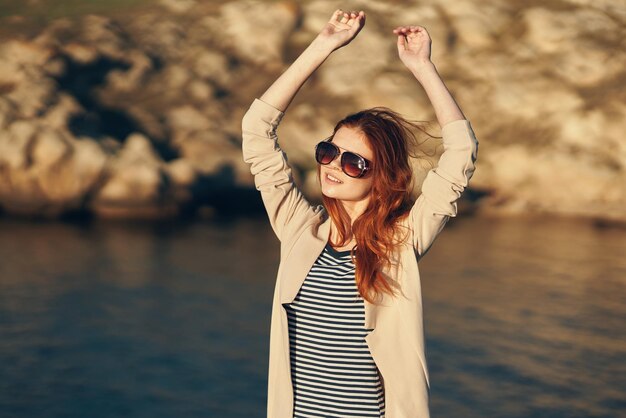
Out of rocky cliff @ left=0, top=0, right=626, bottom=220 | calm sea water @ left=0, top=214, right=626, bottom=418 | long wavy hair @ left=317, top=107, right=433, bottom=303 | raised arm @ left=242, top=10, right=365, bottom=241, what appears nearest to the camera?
long wavy hair @ left=317, top=107, right=433, bottom=303

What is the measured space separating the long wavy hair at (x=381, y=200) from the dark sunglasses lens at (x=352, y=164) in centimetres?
5

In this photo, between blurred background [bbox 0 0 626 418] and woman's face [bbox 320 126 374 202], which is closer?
woman's face [bbox 320 126 374 202]

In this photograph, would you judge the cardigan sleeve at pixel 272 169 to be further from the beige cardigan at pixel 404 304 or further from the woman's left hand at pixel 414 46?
the woman's left hand at pixel 414 46

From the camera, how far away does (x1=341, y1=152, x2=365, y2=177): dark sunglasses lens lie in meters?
2.90

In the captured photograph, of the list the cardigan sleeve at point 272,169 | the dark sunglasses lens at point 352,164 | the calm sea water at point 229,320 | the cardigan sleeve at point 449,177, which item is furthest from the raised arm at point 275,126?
the calm sea water at point 229,320

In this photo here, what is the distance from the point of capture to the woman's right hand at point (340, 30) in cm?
296

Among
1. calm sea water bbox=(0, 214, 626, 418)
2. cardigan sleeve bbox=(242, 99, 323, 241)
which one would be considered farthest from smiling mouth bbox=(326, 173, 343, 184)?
calm sea water bbox=(0, 214, 626, 418)

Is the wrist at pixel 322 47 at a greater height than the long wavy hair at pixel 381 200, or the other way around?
the wrist at pixel 322 47

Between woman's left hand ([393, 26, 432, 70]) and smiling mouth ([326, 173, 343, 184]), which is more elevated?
woman's left hand ([393, 26, 432, 70])

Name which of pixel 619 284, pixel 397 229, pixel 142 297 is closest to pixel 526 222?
pixel 619 284

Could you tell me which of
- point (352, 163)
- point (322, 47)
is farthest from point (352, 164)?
point (322, 47)

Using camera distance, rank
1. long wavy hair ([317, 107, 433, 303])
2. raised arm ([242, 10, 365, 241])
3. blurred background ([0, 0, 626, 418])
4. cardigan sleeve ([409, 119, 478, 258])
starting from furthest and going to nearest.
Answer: blurred background ([0, 0, 626, 418]), raised arm ([242, 10, 365, 241]), long wavy hair ([317, 107, 433, 303]), cardigan sleeve ([409, 119, 478, 258])

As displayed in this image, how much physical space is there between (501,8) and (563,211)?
314 centimetres

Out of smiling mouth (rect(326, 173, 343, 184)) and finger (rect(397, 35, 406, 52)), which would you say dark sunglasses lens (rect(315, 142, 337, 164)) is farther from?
finger (rect(397, 35, 406, 52))
